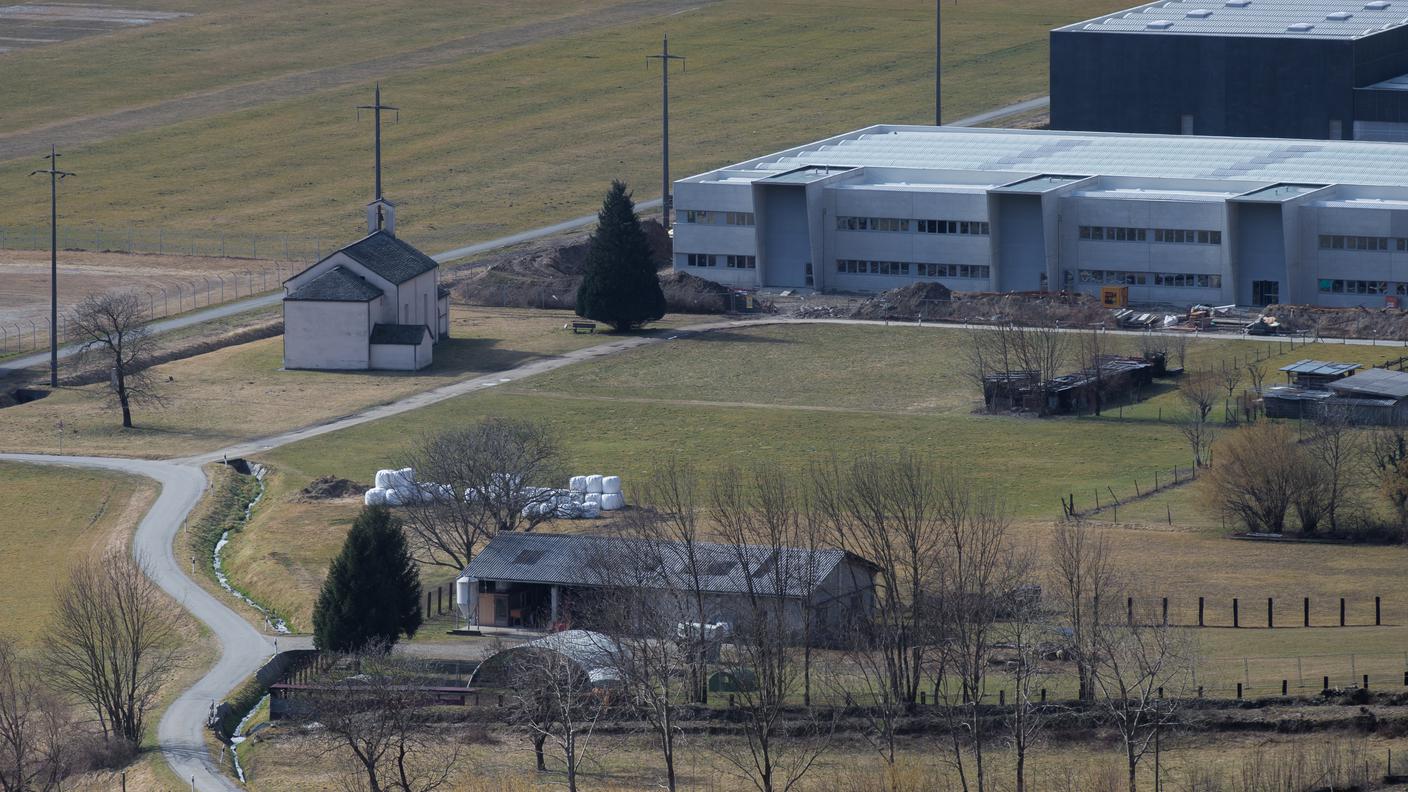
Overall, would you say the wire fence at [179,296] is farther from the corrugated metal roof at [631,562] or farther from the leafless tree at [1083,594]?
the leafless tree at [1083,594]

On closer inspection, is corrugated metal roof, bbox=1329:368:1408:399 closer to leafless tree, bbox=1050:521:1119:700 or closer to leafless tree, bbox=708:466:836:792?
leafless tree, bbox=1050:521:1119:700

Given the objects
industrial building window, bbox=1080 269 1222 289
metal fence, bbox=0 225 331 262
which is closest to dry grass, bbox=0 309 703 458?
industrial building window, bbox=1080 269 1222 289

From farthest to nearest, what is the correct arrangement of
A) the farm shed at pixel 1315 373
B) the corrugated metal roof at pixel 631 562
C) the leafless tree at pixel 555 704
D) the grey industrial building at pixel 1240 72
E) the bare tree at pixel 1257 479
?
the grey industrial building at pixel 1240 72, the farm shed at pixel 1315 373, the bare tree at pixel 1257 479, the corrugated metal roof at pixel 631 562, the leafless tree at pixel 555 704

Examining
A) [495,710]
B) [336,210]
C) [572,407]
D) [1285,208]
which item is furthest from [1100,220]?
[495,710]

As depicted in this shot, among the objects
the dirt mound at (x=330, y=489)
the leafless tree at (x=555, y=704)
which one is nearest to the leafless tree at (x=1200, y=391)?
the dirt mound at (x=330, y=489)

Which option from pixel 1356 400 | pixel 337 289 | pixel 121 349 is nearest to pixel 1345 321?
pixel 1356 400

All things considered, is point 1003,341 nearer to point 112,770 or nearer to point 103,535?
point 103,535

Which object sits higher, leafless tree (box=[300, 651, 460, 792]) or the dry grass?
the dry grass
